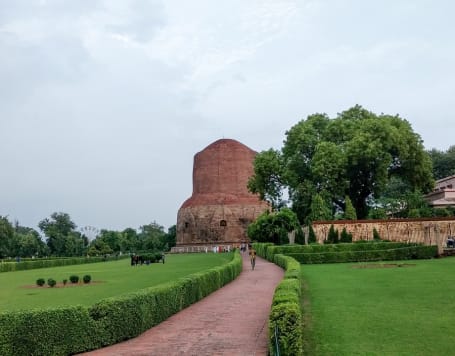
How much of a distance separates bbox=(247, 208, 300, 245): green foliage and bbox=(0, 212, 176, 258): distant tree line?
66.2 feet

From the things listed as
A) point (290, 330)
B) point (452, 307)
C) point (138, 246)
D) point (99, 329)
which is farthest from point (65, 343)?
point (138, 246)

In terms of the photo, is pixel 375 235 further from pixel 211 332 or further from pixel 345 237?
pixel 211 332

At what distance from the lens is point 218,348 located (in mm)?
7074

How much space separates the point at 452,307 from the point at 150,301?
18.3 ft

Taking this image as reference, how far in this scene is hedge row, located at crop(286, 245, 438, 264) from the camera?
2361 cm

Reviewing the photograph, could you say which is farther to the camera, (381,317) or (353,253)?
(353,253)

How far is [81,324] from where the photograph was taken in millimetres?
7543

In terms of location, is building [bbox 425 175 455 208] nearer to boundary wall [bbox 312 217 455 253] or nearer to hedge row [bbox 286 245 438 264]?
boundary wall [bbox 312 217 455 253]

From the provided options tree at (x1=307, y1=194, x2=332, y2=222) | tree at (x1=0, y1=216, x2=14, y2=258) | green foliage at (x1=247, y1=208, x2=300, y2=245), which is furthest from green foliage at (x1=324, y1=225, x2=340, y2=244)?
tree at (x1=0, y1=216, x2=14, y2=258)

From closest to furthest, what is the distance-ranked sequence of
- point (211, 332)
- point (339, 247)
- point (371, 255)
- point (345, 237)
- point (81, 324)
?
point (81, 324)
point (211, 332)
point (371, 255)
point (339, 247)
point (345, 237)

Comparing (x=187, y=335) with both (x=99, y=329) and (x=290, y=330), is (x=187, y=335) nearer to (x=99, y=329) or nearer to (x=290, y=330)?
(x=99, y=329)

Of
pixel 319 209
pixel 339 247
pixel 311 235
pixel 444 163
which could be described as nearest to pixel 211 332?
pixel 339 247

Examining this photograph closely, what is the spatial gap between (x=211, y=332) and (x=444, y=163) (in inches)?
2019

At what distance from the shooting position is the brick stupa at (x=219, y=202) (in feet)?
200
